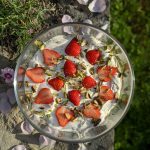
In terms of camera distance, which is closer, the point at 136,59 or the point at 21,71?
the point at 21,71

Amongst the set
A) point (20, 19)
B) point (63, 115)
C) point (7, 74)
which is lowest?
point (63, 115)

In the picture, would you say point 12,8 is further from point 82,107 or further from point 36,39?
point 82,107

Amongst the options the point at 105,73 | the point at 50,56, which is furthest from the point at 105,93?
the point at 50,56

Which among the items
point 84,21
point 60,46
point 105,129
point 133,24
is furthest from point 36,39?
point 133,24

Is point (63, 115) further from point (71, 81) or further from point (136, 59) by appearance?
point (136, 59)

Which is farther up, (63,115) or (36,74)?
(36,74)

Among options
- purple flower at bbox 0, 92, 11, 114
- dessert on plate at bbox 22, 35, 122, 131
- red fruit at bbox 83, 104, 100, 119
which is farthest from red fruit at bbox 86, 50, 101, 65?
purple flower at bbox 0, 92, 11, 114
